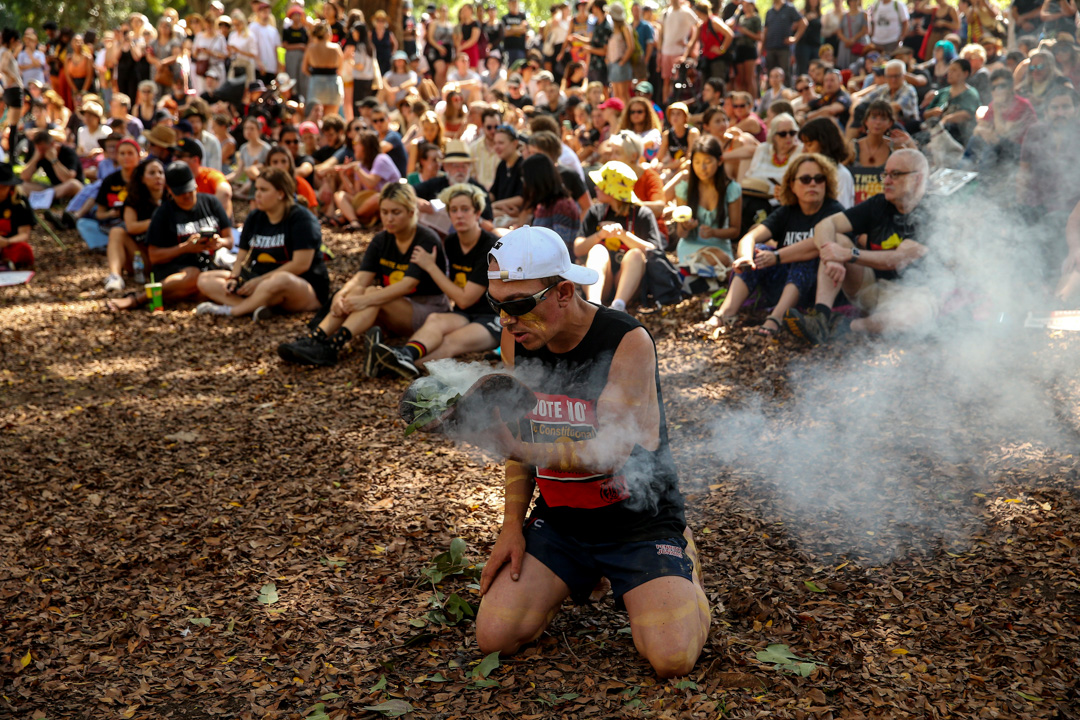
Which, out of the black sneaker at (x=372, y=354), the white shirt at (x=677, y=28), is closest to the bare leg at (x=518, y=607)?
the black sneaker at (x=372, y=354)

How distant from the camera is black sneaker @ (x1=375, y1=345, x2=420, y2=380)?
5887 millimetres

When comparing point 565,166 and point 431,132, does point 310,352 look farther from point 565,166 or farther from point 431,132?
point 431,132

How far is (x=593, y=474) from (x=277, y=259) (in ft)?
17.2

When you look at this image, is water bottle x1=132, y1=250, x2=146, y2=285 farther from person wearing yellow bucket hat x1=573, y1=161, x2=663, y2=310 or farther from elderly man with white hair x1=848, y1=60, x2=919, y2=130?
elderly man with white hair x1=848, y1=60, x2=919, y2=130

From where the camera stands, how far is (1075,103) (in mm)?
6176

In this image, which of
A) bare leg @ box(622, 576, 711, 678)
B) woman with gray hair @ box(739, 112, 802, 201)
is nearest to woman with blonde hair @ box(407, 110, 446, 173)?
woman with gray hair @ box(739, 112, 802, 201)

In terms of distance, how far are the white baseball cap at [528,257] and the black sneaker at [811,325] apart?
3.29 meters

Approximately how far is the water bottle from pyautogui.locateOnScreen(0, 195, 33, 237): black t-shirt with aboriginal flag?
1.69 m

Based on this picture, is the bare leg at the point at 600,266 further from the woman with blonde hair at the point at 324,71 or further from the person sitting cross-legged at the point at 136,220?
the woman with blonde hair at the point at 324,71

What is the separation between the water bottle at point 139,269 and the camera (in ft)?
28.6

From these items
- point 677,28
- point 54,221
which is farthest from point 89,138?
point 677,28

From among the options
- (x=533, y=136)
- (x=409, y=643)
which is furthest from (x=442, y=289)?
(x=409, y=643)

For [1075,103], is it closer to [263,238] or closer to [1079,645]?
[1079,645]

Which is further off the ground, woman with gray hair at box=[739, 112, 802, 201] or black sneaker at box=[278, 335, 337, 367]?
woman with gray hair at box=[739, 112, 802, 201]
